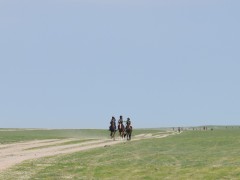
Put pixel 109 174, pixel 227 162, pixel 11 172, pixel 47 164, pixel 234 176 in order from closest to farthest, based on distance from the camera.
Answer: pixel 234 176, pixel 109 174, pixel 11 172, pixel 227 162, pixel 47 164

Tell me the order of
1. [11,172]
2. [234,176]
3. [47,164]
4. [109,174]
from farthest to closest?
[47,164], [11,172], [109,174], [234,176]

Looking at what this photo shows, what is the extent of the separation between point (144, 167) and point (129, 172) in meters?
2.02

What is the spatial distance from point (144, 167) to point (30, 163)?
7.04 meters

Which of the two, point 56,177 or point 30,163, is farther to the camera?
point 30,163

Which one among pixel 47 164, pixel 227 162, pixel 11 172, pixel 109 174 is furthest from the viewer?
pixel 47 164

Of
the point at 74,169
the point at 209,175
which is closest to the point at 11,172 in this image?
the point at 74,169

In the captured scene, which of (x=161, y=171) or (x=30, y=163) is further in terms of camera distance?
(x=30, y=163)

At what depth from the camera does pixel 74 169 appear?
2795 centimetres

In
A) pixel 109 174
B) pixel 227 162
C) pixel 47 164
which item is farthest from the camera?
pixel 47 164

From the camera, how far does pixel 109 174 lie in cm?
2539

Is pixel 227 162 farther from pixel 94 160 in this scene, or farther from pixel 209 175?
pixel 94 160

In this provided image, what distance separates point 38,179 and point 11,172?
10.9ft

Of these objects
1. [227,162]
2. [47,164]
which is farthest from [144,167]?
[47,164]

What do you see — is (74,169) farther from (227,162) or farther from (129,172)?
(227,162)
